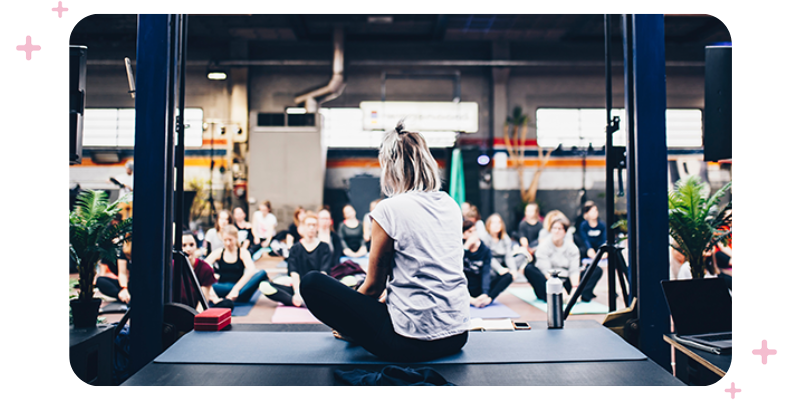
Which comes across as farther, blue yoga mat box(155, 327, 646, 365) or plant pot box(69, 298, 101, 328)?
plant pot box(69, 298, 101, 328)

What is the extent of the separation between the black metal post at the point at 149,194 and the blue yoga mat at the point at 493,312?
2404 mm

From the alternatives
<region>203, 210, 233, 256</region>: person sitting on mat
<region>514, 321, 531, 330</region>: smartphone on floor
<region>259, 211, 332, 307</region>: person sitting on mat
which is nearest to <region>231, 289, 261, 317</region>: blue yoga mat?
<region>259, 211, 332, 307</region>: person sitting on mat

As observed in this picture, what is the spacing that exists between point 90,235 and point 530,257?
452cm

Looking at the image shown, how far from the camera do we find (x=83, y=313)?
2.15 metres

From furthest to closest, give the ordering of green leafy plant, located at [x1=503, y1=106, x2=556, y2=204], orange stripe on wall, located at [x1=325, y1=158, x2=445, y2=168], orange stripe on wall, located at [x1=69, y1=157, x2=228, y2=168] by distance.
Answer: orange stripe on wall, located at [x1=325, y1=158, x2=445, y2=168] → green leafy plant, located at [x1=503, y1=106, x2=556, y2=204] → orange stripe on wall, located at [x1=69, y1=157, x2=228, y2=168]

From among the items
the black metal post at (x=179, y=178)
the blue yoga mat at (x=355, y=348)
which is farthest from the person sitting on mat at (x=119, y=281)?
the blue yoga mat at (x=355, y=348)

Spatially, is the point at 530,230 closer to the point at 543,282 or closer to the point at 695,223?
the point at 543,282

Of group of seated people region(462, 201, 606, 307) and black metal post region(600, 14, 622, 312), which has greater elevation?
black metal post region(600, 14, 622, 312)

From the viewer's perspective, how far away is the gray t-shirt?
1.65 m

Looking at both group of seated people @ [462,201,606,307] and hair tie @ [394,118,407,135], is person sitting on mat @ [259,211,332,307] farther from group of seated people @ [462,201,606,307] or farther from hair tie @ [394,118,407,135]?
hair tie @ [394,118,407,135]

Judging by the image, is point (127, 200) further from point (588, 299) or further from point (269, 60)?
point (269, 60)

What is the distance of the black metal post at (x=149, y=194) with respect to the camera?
7.18ft

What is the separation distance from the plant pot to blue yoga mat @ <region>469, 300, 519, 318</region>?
264 cm
